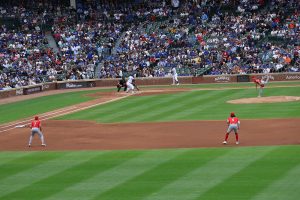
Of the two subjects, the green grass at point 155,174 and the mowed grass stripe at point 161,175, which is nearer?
the green grass at point 155,174

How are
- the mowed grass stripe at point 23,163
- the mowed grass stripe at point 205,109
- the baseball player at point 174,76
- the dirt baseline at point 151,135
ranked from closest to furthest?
the mowed grass stripe at point 23,163 < the dirt baseline at point 151,135 < the mowed grass stripe at point 205,109 < the baseball player at point 174,76

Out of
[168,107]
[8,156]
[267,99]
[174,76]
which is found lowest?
[8,156]

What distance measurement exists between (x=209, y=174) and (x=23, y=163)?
759 cm

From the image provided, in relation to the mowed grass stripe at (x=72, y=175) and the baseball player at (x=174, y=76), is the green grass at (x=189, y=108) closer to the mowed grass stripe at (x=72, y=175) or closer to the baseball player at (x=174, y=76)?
the baseball player at (x=174, y=76)

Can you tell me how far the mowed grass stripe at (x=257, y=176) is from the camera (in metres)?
20.4

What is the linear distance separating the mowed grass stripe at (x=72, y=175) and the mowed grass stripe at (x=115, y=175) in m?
0.32

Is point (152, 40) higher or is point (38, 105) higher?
point (152, 40)

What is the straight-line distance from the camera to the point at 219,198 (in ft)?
65.3

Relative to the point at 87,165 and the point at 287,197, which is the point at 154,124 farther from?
the point at 287,197

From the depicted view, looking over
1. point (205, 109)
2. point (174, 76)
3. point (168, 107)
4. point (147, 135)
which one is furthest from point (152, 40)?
point (147, 135)

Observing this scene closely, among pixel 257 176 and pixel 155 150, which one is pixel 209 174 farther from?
pixel 155 150

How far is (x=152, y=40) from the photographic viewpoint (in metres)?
67.3

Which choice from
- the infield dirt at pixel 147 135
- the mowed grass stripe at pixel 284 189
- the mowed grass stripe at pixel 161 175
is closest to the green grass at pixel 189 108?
the infield dirt at pixel 147 135

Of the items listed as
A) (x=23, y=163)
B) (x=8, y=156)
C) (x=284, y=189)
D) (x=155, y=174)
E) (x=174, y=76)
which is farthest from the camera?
(x=174, y=76)
